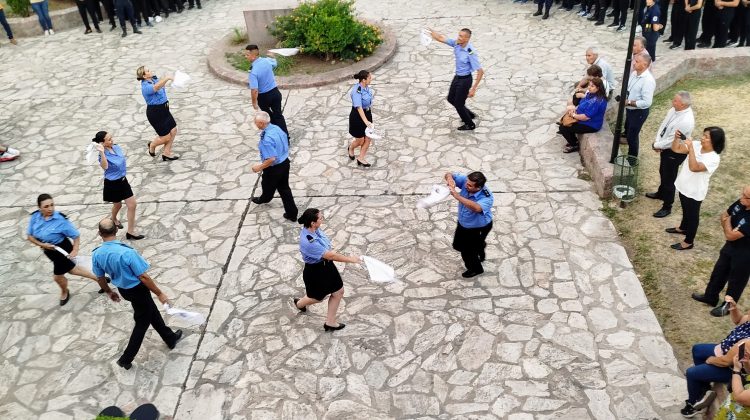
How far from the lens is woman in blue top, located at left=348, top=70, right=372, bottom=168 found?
893 centimetres

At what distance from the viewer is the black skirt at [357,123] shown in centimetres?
927

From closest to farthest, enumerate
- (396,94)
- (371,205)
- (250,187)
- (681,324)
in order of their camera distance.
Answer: (681,324) < (371,205) < (250,187) < (396,94)

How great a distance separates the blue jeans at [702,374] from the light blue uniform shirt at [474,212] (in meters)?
2.43

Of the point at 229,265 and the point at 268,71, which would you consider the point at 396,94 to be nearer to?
the point at 268,71

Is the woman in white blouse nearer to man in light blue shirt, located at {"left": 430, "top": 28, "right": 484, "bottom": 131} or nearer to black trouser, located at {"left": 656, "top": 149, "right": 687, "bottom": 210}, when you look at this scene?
black trouser, located at {"left": 656, "top": 149, "right": 687, "bottom": 210}

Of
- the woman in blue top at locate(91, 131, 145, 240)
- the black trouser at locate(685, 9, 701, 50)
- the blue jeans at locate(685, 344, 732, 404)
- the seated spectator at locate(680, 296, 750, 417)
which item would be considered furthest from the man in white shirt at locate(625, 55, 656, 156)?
the woman in blue top at locate(91, 131, 145, 240)

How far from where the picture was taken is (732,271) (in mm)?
6344

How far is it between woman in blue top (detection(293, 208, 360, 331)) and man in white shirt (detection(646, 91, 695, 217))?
436cm

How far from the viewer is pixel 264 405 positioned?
20.0ft

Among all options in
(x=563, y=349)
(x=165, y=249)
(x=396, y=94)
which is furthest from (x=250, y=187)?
(x=563, y=349)

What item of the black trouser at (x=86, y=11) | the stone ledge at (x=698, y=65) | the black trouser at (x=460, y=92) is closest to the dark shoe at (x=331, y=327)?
the black trouser at (x=460, y=92)

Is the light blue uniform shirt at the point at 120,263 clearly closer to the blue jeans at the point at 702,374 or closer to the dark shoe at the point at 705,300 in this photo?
the blue jeans at the point at 702,374

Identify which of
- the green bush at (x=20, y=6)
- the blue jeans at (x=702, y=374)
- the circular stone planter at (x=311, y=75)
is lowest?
the blue jeans at (x=702, y=374)

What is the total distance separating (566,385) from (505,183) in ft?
12.3
